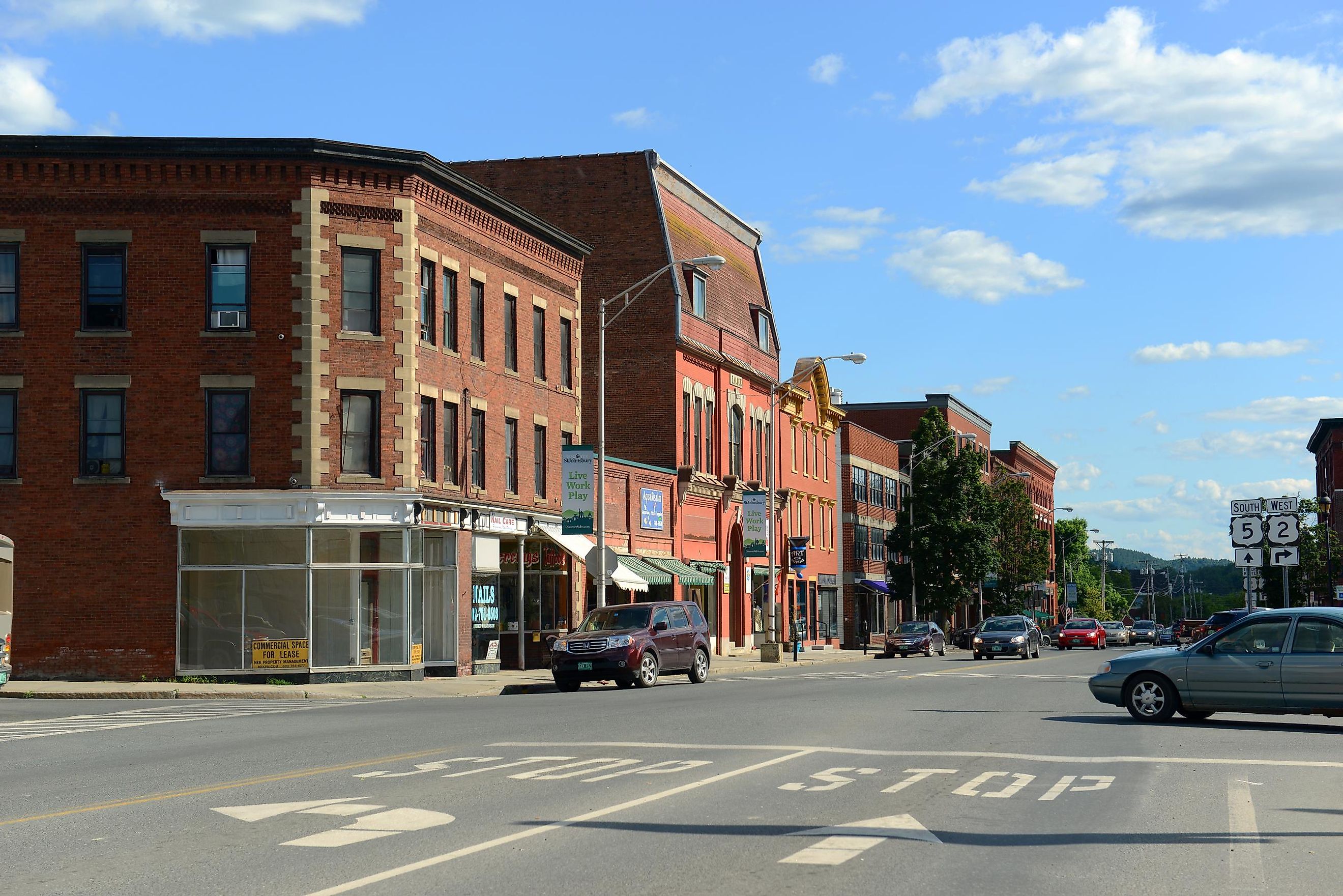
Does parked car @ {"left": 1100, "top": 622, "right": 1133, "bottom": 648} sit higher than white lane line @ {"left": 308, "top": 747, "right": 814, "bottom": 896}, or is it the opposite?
white lane line @ {"left": 308, "top": 747, "right": 814, "bottom": 896}

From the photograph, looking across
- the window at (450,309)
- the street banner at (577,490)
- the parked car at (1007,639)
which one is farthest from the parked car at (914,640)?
the window at (450,309)

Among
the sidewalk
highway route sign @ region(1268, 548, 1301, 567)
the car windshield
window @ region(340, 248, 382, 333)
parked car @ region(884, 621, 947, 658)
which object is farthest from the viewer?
parked car @ region(884, 621, 947, 658)

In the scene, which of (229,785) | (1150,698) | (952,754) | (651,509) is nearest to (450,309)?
(651,509)

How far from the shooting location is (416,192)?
35.5 metres

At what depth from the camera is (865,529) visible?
82.6 meters

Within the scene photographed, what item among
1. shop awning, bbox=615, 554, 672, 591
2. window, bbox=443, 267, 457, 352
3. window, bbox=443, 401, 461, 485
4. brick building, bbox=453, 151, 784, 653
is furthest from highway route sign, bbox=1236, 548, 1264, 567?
brick building, bbox=453, 151, 784, 653

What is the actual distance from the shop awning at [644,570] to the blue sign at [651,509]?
134 cm

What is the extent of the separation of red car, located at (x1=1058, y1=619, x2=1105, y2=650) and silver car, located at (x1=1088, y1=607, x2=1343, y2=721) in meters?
55.8

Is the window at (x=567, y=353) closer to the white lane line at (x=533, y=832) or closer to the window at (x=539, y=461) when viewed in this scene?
the window at (x=539, y=461)

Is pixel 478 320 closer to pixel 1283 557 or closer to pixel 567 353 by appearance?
pixel 567 353

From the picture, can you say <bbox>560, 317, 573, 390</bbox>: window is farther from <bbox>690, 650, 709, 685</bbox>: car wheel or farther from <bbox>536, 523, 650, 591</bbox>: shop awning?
<bbox>690, 650, 709, 685</bbox>: car wheel

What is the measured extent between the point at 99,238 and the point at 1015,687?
71.7ft

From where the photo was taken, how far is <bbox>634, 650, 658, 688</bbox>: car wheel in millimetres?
31188

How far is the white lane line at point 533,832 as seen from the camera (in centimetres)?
863
